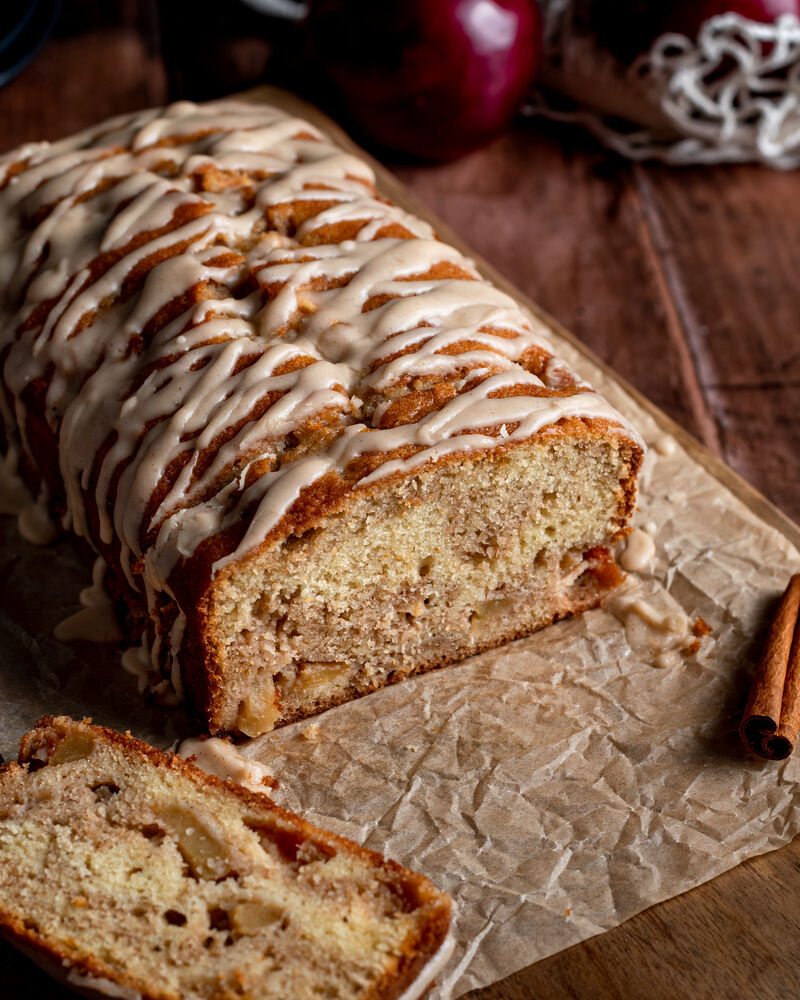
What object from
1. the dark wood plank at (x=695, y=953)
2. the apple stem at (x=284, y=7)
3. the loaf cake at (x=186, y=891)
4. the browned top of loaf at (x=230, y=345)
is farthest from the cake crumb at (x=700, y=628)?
the apple stem at (x=284, y=7)

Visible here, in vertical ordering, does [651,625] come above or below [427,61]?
below

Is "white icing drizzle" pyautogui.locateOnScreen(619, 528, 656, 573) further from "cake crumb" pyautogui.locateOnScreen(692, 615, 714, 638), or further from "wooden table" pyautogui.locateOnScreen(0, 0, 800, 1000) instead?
"wooden table" pyautogui.locateOnScreen(0, 0, 800, 1000)

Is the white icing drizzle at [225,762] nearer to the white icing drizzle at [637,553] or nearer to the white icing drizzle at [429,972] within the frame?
the white icing drizzle at [429,972]

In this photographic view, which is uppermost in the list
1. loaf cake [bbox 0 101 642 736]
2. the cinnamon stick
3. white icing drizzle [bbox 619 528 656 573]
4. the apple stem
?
the apple stem

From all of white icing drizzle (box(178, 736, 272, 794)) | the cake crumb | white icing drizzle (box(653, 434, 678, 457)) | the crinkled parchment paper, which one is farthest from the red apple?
white icing drizzle (box(178, 736, 272, 794))

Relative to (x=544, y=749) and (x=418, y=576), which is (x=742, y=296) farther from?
(x=544, y=749)

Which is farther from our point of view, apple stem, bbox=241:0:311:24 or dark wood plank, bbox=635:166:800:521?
apple stem, bbox=241:0:311:24

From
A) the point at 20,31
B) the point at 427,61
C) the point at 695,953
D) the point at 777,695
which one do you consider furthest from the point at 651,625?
the point at 20,31
